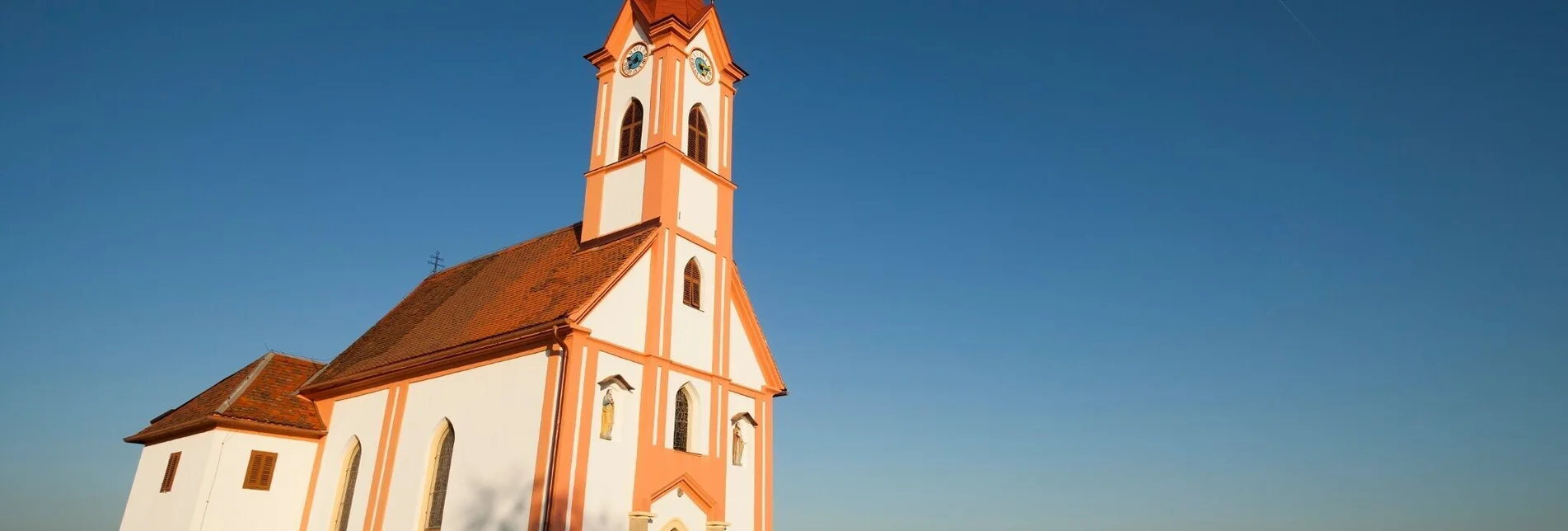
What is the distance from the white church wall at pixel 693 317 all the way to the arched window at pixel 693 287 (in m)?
0.08

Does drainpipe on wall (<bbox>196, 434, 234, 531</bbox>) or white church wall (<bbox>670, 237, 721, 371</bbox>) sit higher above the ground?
white church wall (<bbox>670, 237, 721, 371</bbox>)

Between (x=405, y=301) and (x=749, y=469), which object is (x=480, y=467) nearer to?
(x=749, y=469)

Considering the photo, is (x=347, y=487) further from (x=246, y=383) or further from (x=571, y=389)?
(x=571, y=389)

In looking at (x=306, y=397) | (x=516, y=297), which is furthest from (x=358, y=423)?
(x=516, y=297)

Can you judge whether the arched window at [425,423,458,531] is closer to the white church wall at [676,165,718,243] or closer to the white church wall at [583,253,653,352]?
the white church wall at [583,253,653,352]

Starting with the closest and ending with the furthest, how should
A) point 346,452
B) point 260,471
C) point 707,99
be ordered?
point 346,452 < point 260,471 < point 707,99

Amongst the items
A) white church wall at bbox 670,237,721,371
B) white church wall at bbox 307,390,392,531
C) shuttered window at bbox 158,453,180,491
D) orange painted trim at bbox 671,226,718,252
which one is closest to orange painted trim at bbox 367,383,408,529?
white church wall at bbox 307,390,392,531

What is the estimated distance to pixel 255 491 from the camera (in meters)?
26.3

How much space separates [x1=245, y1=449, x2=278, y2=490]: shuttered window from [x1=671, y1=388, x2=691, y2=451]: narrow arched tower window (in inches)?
434

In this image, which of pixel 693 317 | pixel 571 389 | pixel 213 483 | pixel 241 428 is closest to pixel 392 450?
pixel 241 428

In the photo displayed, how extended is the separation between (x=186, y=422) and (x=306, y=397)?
288 cm

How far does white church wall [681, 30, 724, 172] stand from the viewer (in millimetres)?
27625

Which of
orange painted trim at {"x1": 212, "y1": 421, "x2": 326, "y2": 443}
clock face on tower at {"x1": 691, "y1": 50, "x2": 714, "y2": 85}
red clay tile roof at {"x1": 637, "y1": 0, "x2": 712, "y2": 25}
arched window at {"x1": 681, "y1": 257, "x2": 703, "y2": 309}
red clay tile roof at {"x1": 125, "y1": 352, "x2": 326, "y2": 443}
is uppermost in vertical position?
red clay tile roof at {"x1": 637, "y1": 0, "x2": 712, "y2": 25}

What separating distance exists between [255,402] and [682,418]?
39.8 feet
